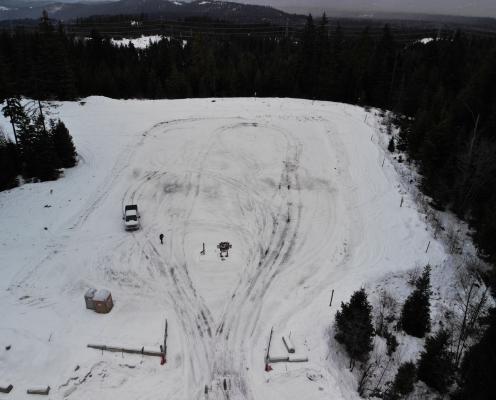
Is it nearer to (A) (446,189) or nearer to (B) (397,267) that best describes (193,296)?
(B) (397,267)

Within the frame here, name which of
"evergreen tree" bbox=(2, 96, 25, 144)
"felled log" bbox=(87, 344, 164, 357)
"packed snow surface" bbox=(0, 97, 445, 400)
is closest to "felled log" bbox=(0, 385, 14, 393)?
"packed snow surface" bbox=(0, 97, 445, 400)

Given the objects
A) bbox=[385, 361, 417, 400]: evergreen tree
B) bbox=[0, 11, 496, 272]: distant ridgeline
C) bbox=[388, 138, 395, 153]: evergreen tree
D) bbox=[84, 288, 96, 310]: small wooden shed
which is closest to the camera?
bbox=[385, 361, 417, 400]: evergreen tree

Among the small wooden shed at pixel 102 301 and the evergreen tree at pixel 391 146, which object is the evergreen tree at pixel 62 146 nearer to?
the small wooden shed at pixel 102 301

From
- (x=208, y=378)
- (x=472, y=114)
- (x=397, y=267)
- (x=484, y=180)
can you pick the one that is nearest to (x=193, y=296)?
(x=208, y=378)

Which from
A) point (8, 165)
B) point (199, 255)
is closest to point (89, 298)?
point (199, 255)

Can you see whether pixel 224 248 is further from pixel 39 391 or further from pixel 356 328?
pixel 39 391

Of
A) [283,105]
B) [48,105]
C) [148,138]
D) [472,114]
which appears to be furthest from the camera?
[283,105]

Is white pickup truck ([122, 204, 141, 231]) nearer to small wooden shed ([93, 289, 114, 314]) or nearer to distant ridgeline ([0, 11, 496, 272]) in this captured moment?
small wooden shed ([93, 289, 114, 314])
